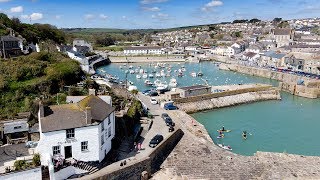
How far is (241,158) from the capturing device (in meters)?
22.0

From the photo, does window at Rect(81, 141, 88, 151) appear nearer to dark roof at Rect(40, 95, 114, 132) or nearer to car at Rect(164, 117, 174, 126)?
dark roof at Rect(40, 95, 114, 132)

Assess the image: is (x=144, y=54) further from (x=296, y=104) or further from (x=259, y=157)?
(x=259, y=157)

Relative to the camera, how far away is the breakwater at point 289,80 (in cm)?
4516

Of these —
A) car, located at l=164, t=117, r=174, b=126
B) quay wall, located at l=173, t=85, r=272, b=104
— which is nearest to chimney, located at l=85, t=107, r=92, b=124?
car, located at l=164, t=117, r=174, b=126

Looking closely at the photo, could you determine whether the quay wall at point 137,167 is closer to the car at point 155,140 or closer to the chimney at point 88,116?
the car at point 155,140

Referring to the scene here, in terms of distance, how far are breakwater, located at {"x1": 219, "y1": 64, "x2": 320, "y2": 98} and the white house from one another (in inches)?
1394

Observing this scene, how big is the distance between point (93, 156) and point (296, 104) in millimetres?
31795

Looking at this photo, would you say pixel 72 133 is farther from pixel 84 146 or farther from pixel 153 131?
pixel 153 131

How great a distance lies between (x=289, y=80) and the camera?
54594 millimetres

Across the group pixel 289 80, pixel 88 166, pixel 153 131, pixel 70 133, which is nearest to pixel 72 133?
pixel 70 133

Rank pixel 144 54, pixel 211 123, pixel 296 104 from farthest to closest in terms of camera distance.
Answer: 1. pixel 144 54
2. pixel 296 104
3. pixel 211 123

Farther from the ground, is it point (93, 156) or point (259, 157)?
point (93, 156)

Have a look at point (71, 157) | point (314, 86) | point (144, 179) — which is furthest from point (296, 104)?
point (71, 157)

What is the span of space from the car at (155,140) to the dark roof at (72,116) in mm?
3660
